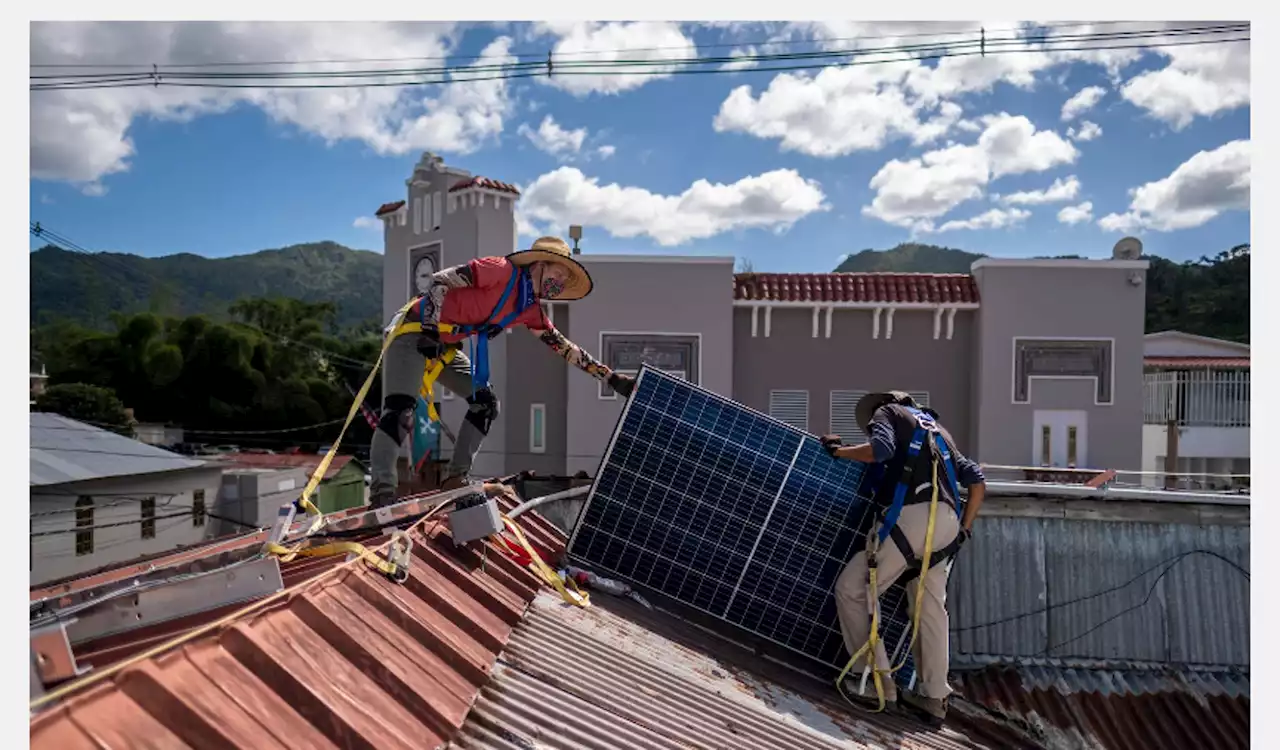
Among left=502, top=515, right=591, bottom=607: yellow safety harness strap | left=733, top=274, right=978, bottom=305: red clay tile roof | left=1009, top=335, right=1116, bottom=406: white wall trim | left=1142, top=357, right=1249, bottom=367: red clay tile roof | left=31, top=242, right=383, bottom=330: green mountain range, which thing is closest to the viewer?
left=502, top=515, right=591, bottom=607: yellow safety harness strap

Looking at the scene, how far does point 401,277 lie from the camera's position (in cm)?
2028

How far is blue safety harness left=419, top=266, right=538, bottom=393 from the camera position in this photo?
17.1 ft

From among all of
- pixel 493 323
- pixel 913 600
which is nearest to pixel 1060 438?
pixel 913 600

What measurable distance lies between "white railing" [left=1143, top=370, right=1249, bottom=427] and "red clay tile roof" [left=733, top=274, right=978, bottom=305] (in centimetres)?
511

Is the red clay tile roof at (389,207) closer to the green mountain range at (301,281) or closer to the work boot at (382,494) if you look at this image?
the green mountain range at (301,281)

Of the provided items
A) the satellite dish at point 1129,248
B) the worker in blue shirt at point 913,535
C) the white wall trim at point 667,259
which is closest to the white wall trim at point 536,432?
the white wall trim at point 667,259

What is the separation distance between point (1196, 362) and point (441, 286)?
20955mm

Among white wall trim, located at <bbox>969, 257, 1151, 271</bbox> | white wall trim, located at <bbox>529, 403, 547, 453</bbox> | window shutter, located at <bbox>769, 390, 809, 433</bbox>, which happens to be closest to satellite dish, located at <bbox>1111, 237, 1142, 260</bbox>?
white wall trim, located at <bbox>969, 257, 1151, 271</bbox>

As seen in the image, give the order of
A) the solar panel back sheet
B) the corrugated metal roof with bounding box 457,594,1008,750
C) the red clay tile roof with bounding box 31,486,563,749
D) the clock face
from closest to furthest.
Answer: the red clay tile roof with bounding box 31,486,563,749
the corrugated metal roof with bounding box 457,594,1008,750
the solar panel back sheet
the clock face

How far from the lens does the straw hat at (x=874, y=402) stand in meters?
4.91

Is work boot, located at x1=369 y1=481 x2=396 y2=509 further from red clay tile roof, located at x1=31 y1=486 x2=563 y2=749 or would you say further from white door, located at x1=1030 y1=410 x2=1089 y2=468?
white door, located at x1=1030 y1=410 x2=1089 y2=468

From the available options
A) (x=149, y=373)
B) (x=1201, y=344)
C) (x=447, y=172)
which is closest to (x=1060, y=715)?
(x=447, y=172)

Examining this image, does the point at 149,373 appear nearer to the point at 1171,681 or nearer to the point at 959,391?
the point at 959,391

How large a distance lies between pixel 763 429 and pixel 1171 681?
153 inches
